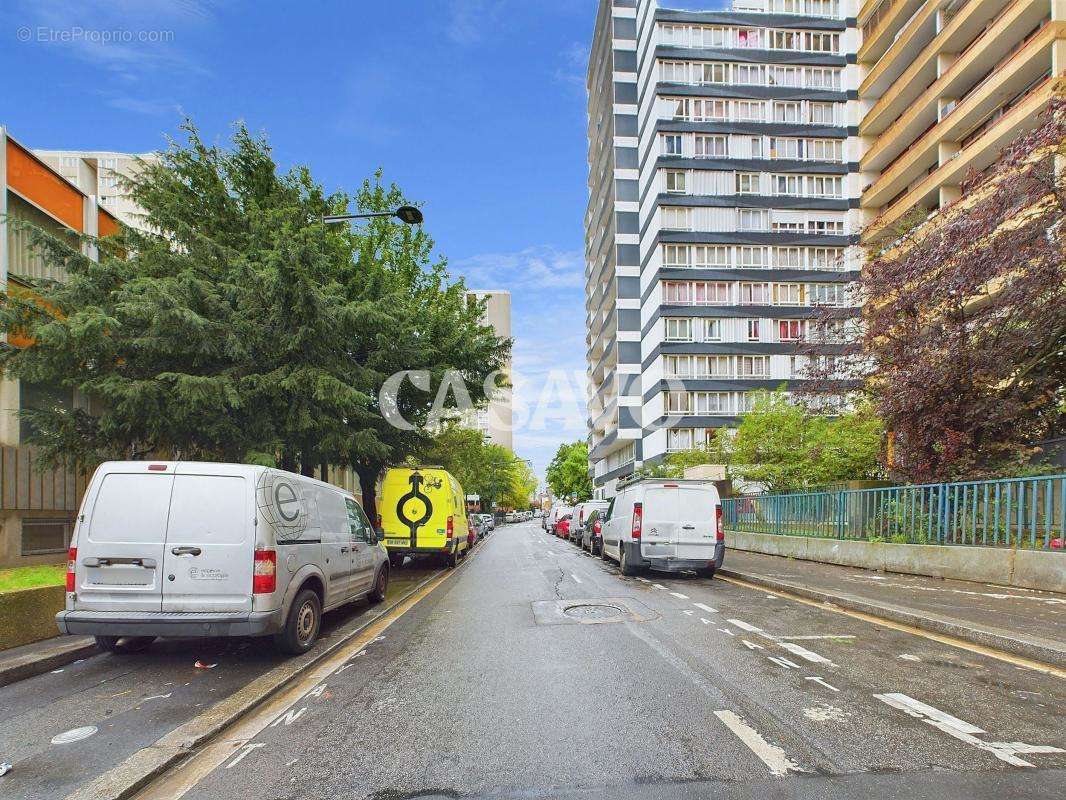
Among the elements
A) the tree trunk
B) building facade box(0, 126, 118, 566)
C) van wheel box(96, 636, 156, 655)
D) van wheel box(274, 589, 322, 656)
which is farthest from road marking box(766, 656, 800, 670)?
the tree trunk

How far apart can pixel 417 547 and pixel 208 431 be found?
22.7 ft

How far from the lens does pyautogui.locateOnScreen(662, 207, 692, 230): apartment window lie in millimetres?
47625

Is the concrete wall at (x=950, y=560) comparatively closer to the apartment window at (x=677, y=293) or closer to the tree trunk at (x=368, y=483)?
the tree trunk at (x=368, y=483)

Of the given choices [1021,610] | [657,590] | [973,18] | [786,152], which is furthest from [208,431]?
[786,152]

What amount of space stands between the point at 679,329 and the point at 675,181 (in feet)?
36.4

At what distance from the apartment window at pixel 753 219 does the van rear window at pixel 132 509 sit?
157 feet

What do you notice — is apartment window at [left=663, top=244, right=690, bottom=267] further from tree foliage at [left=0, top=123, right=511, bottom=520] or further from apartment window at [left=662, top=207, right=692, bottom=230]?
tree foliage at [left=0, top=123, right=511, bottom=520]

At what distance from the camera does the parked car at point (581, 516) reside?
84.1ft

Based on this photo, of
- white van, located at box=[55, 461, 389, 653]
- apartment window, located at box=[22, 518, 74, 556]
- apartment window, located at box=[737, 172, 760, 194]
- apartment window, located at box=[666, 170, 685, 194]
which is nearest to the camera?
white van, located at box=[55, 461, 389, 653]

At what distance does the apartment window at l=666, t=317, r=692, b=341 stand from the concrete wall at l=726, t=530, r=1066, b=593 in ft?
101

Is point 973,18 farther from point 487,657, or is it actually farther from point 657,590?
point 487,657

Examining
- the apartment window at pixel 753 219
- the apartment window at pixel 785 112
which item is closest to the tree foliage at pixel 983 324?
the apartment window at pixel 753 219

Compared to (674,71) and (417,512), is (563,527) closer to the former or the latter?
(417,512)

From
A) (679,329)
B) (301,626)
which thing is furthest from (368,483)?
(679,329)
